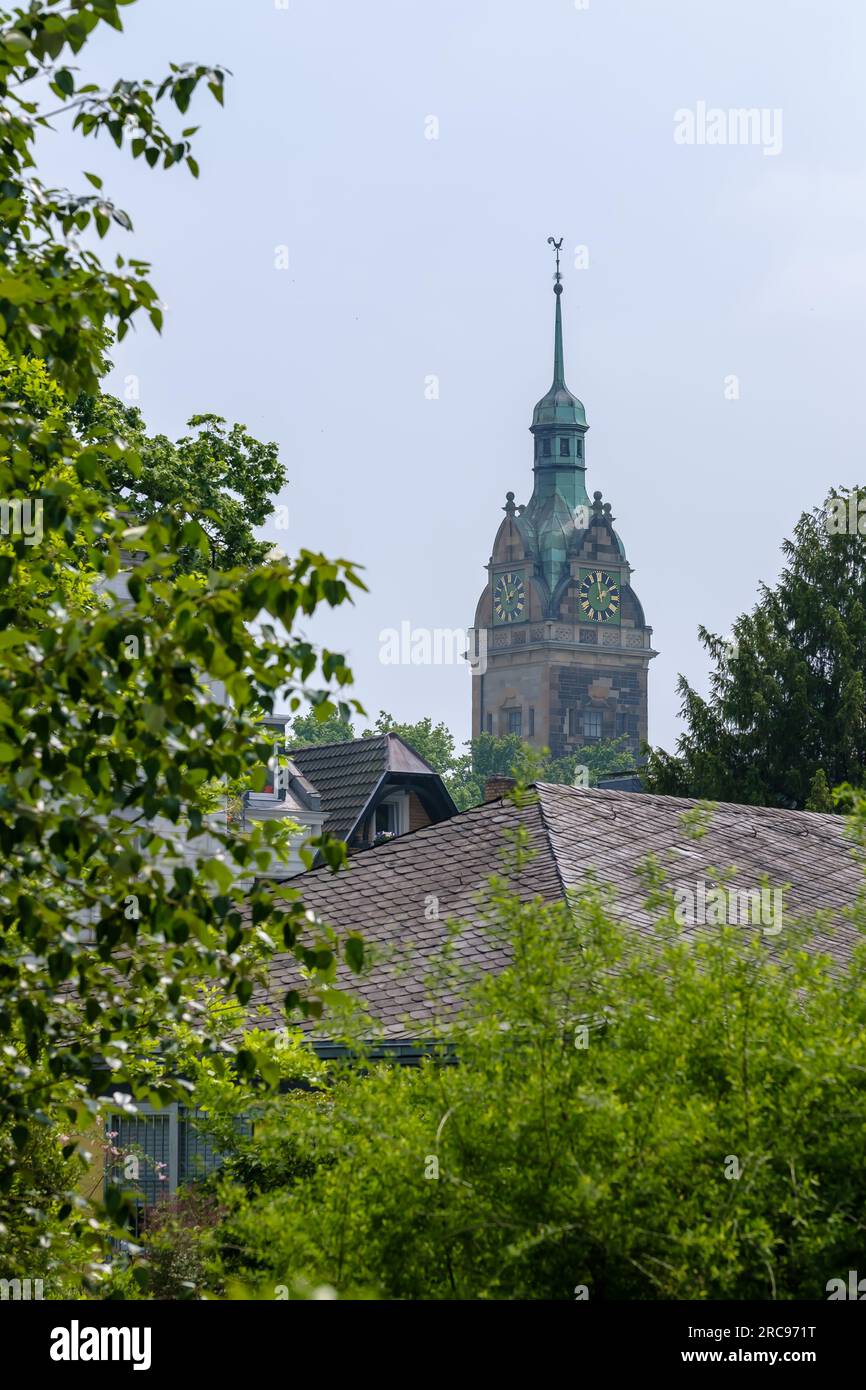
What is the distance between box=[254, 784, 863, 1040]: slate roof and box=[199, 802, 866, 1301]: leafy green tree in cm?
892

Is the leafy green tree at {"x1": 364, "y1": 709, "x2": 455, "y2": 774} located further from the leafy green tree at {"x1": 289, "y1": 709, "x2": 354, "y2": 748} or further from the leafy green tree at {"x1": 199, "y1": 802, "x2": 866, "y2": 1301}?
the leafy green tree at {"x1": 199, "y1": 802, "x2": 866, "y2": 1301}

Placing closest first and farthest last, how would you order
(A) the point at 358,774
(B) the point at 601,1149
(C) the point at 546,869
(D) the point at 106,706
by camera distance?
(D) the point at 106,706, (B) the point at 601,1149, (C) the point at 546,869, (A) the point at 358,774

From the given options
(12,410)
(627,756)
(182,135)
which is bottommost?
(12,410)

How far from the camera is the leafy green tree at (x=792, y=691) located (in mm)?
47719

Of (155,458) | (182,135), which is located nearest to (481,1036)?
(182,135)

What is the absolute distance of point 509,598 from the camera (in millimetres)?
186750

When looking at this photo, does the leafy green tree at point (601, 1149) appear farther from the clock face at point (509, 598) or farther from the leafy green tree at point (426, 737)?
the clock face at point (509, 598)

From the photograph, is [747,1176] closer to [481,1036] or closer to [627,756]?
[481,1036]

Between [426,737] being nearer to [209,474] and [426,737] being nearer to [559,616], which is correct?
[559,616]

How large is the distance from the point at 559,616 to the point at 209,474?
497 feet

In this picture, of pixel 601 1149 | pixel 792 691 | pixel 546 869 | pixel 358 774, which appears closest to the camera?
pixel 601 1149

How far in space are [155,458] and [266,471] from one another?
8.69 ft

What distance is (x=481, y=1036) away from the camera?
7.72m

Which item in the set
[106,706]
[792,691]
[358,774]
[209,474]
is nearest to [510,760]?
[358,774]
